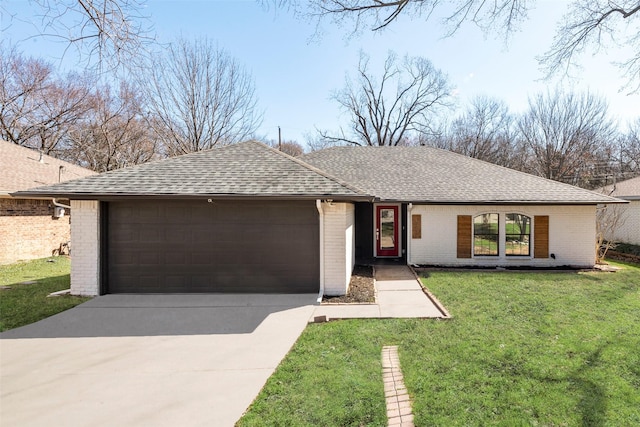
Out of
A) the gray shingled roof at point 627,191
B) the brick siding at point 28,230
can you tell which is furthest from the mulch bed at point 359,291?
the gray shingled roof at point 627,191

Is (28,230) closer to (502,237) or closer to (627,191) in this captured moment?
(502,237)

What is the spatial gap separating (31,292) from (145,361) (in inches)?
226

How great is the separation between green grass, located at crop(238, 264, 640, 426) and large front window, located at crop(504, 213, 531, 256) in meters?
4.25

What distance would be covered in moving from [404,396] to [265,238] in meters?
4.85

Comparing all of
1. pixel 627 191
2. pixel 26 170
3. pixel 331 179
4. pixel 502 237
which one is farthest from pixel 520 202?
pixel 26 170

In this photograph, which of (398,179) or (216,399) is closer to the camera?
(216,399)

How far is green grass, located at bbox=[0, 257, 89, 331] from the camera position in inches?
229

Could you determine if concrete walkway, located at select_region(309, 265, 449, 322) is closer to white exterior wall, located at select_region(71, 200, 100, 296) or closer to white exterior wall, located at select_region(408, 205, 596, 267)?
white exterior wall, located at select_region(408, 205, 596, 267)

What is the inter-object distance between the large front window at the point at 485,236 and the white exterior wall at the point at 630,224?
880 cm

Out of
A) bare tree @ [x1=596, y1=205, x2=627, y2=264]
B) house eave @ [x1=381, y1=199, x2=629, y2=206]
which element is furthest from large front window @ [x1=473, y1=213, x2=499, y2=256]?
bare tree @ [x1=596, y1=205, x2=627, y2=264]

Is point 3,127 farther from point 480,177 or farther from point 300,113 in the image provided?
point 480,177

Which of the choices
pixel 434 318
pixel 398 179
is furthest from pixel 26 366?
pixel 398 179

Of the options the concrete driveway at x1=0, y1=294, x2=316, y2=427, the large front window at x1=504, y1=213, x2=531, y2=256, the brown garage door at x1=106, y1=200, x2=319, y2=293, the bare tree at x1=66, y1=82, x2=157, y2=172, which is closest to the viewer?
the concrete driveway at x1=0, y1=294, x2=316, y2=427

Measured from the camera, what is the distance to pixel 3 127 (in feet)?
62.7
